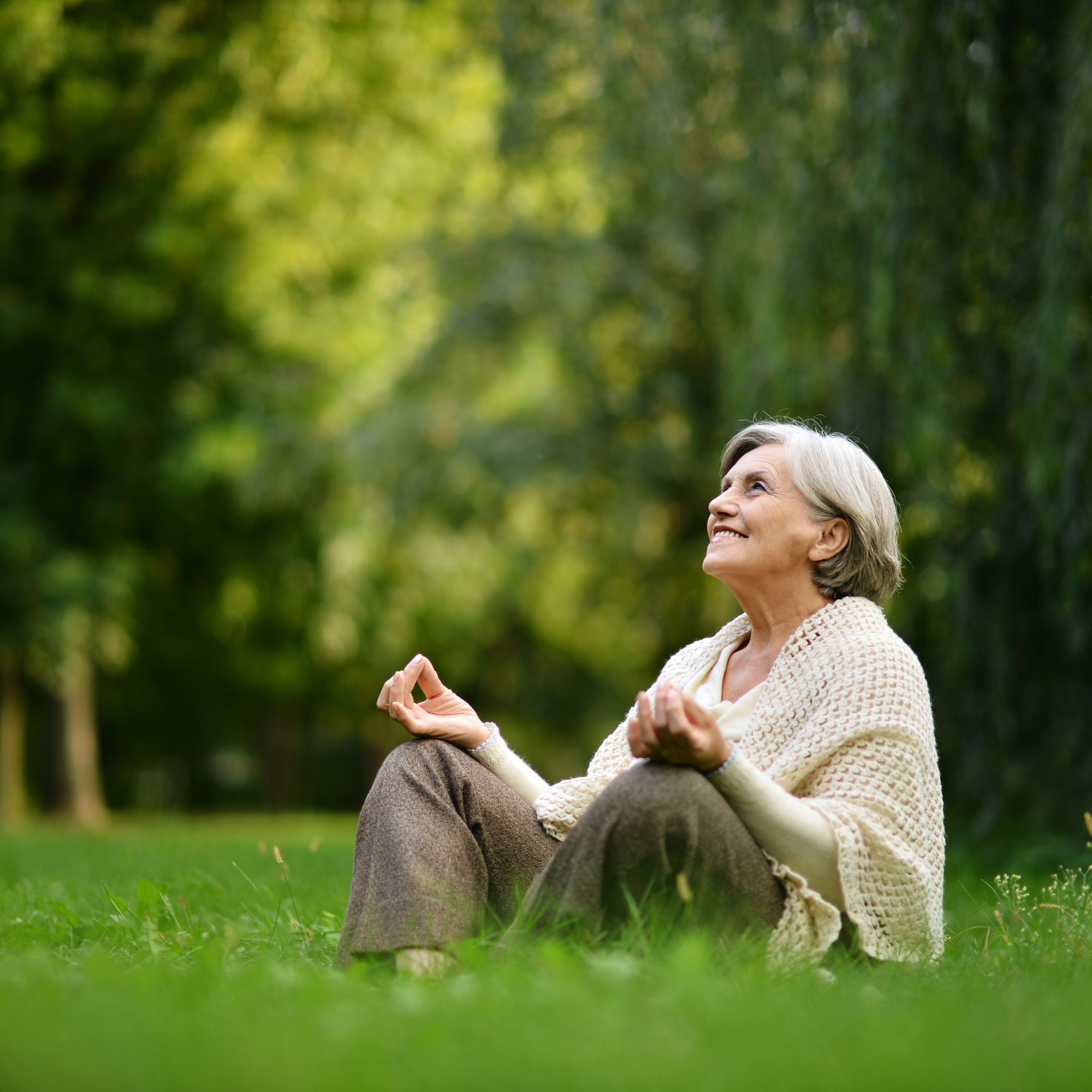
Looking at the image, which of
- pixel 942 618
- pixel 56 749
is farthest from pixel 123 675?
pixel 942 618

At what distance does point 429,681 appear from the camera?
3035mm

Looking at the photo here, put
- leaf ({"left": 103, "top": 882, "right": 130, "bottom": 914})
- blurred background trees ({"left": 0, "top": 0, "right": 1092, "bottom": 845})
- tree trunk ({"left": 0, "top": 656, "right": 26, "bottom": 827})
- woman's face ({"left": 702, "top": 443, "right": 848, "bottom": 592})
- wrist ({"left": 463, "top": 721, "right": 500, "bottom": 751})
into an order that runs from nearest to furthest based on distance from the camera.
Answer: woman's face ({"left": 702, "top": 443, "right": 848, "bottom": 592})
wrist ({"left": 463, "top": 721, "right": 500, "bottom": 751})
leaf ({"left": 103, "top": 882, "right": 130, "bottom": 914})
blurred background trees ({"left": 0, "top": 0, "right": 1092, "bottom": 845})
tree trunk ({"left": 0, "top": 656, "right": 26, "bottom": 827})

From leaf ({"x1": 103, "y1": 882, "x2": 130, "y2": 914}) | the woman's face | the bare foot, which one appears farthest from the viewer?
leaf ({"x1": 103, "y1": 882, "x2": 130, "y2": 914})

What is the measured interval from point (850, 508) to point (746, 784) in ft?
2.72

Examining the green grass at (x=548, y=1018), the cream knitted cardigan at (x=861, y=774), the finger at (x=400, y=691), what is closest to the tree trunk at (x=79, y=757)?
the finger at (x=400, y=691)

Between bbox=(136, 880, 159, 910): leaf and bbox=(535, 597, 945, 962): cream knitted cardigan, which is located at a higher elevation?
bbox=(535, 597, 945, 962): cream knitted cardigan

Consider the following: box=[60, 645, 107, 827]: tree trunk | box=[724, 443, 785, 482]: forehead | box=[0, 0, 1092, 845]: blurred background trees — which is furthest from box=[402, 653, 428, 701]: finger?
box=[60, 645, 107, 827]: tree trunk

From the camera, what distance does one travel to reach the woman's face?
286cm

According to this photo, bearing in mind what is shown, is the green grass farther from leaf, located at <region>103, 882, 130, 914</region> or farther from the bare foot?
leaf, located at <region>103, 882, 130, 914</region>

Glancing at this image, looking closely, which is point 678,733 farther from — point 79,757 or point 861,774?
point 79,757

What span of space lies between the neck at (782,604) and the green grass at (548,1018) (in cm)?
77

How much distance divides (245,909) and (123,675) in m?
12.2

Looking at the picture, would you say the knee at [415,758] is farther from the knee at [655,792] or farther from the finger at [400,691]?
the knee at [655,792]

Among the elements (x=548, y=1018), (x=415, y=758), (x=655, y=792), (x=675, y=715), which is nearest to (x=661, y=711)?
(x=675, y=715)
